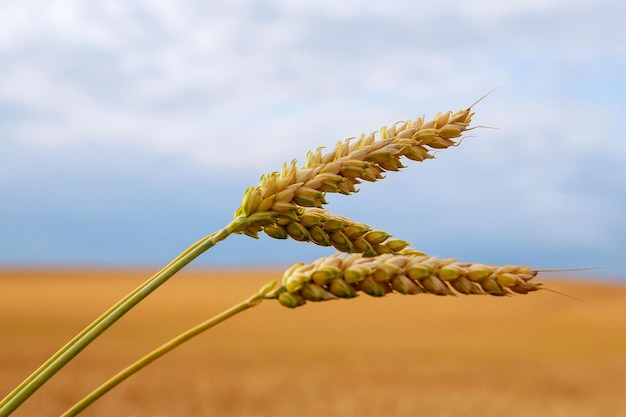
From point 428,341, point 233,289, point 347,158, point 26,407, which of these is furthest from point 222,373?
point 233,289

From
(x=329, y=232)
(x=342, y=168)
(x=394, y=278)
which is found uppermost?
(x=342, y=168)

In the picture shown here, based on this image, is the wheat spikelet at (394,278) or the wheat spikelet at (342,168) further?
the wheat spikelet at (342,168)

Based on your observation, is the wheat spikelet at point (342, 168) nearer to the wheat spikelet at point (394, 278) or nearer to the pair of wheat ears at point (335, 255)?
the pair of wheat ears at point (335, 255)

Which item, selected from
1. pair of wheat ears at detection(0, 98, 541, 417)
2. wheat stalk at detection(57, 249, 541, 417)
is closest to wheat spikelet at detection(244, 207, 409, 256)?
pair of wheat ears at detection(0, 98, 541, 417)

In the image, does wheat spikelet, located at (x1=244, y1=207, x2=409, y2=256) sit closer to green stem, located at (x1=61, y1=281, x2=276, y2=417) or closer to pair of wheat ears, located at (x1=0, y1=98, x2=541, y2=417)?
pair of wheat ears, located at (x1=0, y1=98, x2=541, y2=417)

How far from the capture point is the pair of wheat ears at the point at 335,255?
3.55 feet

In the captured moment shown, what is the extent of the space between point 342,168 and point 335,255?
0.80 feet

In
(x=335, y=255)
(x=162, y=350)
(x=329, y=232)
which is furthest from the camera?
(x=329, y=232)

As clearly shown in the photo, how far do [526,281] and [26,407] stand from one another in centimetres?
883

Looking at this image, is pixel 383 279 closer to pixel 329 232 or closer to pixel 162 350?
pixel 329 232

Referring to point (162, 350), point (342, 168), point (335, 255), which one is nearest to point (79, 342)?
point (162, 350)

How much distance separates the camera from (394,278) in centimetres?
114

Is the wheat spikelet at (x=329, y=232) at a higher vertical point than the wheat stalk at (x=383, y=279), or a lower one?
higher

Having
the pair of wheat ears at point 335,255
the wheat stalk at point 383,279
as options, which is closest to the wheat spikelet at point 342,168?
the pair of wheat ears at point 335,255
